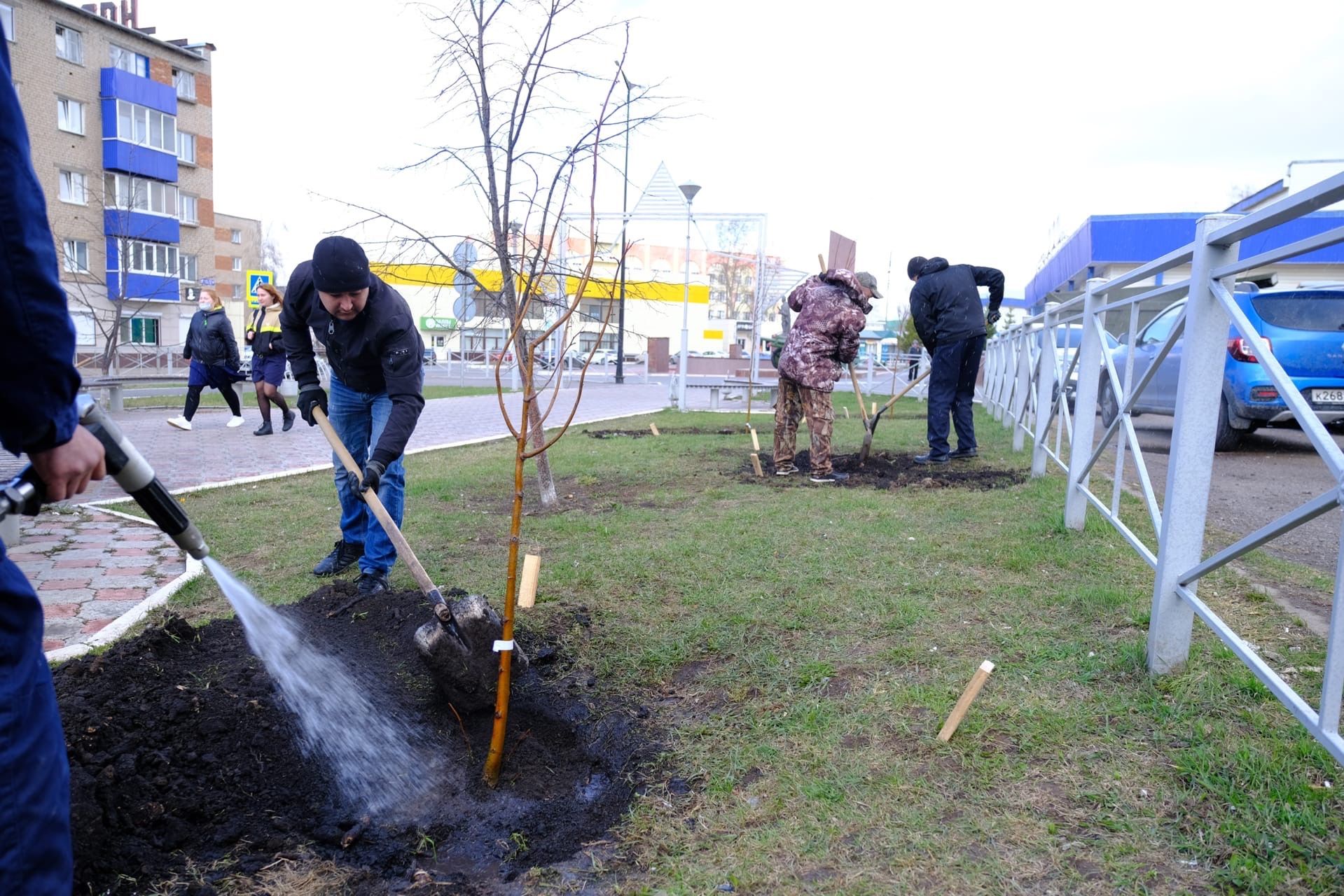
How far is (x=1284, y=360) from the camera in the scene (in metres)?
7.61

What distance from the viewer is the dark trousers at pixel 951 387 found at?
804 centimetres

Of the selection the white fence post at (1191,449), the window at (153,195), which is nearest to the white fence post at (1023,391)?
the white fence post at (1191,449)

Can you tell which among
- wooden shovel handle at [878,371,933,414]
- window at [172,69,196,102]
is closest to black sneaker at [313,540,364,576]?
A: wooden shovel handle at [878,371,933,414]

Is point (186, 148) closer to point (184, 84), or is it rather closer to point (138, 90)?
point (184, 84)

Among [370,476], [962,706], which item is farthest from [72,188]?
[962,706]

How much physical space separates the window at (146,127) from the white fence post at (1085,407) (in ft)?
137

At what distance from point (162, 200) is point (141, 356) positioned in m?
12.8

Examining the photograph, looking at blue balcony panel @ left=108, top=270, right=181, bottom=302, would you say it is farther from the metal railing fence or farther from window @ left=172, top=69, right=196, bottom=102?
the metal railing fence

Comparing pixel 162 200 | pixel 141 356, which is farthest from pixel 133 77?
pixel 141 356

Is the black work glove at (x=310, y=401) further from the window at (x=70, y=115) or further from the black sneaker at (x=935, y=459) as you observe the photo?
the window at (x=70, y=115)

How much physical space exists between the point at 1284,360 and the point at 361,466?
7.64 metres

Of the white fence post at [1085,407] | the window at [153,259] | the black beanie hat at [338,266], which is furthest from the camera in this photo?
the window at [153,259]

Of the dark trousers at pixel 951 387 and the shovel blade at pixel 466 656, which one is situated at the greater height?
the dark trousers at pixel 951 387

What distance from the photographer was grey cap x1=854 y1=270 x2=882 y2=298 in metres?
7.55
